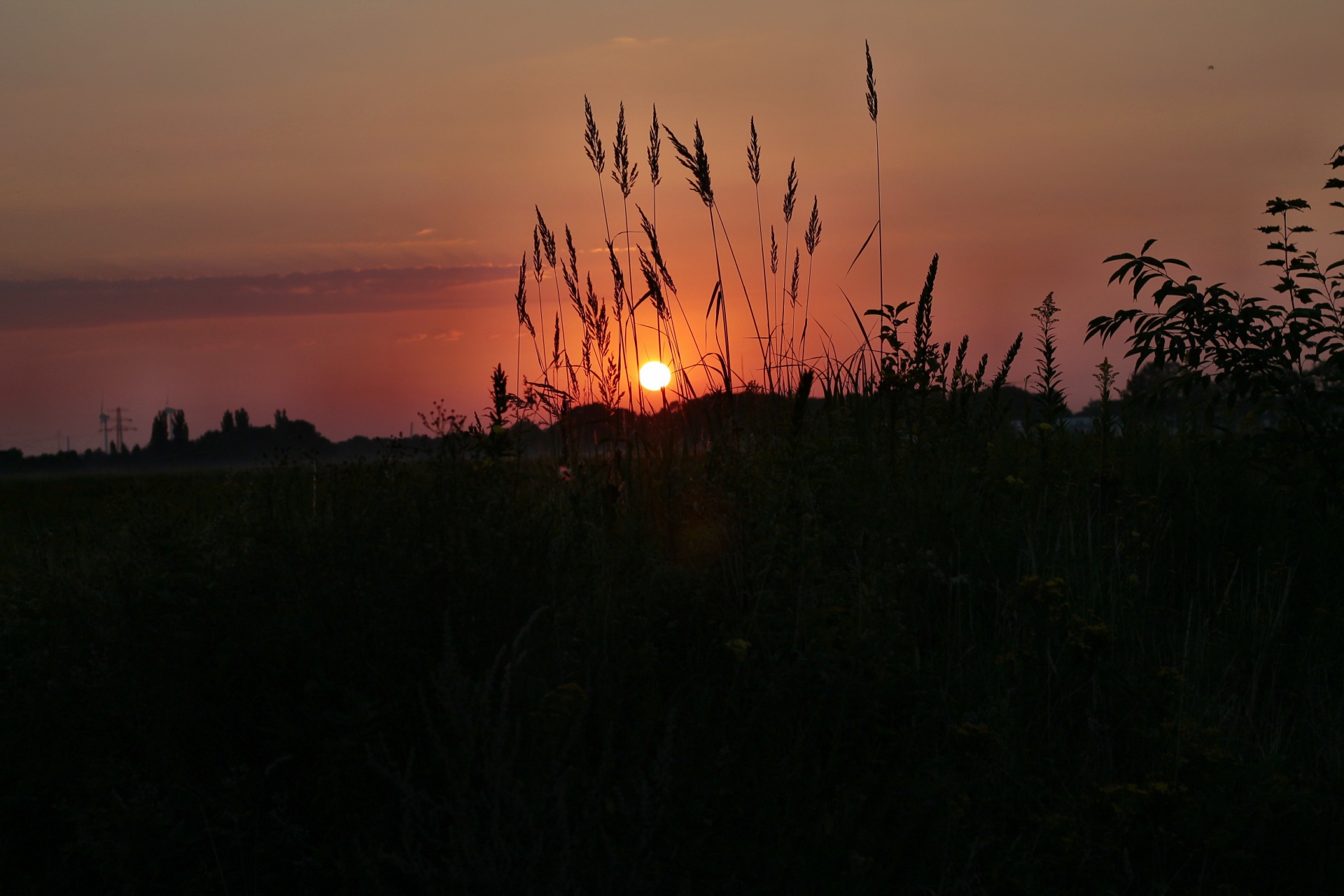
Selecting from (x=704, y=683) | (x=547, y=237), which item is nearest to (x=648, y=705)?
(x=704, y=683)

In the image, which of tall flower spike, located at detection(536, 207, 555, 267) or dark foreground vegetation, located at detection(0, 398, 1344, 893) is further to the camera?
tall flower spike, located at detection(536, 207, 555, 267)

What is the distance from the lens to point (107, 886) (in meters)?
2.10

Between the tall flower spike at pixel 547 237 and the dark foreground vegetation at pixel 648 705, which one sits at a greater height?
the tall flower spike at pixel 547 237

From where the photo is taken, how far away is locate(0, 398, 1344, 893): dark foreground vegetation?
1.84 metres

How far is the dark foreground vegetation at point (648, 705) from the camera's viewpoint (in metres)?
1.84

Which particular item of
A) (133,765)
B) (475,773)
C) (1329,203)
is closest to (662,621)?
(475,773)

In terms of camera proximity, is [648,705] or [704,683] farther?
[704,683]

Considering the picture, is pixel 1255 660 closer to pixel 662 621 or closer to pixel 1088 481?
pixel 1088 481

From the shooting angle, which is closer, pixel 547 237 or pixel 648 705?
pixel 648 705

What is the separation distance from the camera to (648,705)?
2059 millimetres

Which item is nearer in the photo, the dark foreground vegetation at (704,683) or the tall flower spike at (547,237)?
the dark foreground vegetation at (704,683)

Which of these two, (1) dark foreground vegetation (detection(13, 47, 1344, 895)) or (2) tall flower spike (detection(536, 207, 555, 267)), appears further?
(2) tall flower spike (detection(536, 207, 555, 267))

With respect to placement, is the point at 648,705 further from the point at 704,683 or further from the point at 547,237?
the point at 547,237

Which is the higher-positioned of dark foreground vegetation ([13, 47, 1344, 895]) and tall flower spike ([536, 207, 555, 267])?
tall flower spike ([536, 207, 555, 267])
